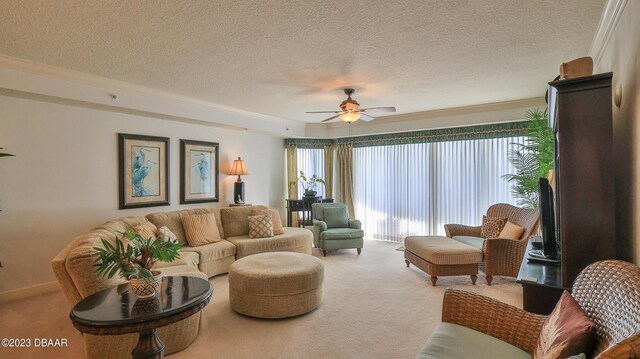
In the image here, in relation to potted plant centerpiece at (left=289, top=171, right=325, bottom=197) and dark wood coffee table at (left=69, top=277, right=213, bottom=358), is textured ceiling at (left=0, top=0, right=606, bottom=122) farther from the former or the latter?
potted plant centerpiece at (left=289, top=171, right=325, bottom=197)

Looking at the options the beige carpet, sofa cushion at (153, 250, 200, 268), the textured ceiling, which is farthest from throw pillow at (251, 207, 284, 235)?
the textured ceiling

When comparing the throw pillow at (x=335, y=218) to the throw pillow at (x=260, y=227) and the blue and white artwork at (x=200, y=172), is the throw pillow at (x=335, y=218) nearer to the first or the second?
the throw pillow at (x=260, y=227)

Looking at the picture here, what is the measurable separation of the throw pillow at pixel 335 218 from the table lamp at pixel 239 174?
5.12ft

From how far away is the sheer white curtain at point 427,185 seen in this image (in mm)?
5688

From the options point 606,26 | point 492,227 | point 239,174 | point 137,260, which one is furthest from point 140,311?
point 492,227

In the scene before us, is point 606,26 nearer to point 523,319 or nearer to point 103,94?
point 523,319

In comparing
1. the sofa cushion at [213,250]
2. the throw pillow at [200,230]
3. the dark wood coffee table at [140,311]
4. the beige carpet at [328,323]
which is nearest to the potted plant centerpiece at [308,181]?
the throw pillow at [200,230]

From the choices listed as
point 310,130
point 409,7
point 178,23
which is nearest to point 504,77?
point 409,7

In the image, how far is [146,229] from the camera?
3828 mm

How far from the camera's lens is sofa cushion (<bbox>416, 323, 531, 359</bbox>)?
1573 millimetres

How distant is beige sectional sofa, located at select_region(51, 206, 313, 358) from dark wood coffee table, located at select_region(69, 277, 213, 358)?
11.6 inches

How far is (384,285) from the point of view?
402cm

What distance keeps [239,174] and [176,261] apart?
2.51 m

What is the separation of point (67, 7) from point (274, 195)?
16.6ft
